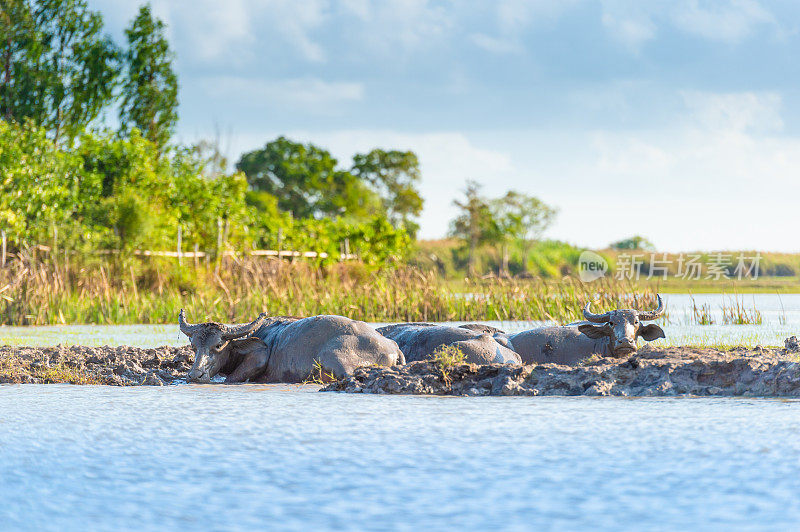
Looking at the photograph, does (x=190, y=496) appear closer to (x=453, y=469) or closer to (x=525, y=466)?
(x=453, y=469)

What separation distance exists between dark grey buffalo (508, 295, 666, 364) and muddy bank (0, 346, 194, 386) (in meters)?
2.74

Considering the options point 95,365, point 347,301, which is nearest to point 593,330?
point 95,365

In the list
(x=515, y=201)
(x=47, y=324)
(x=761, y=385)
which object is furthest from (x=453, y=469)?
(x=515, y=201)

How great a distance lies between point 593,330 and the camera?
7668 millimetres

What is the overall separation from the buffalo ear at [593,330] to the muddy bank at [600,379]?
946 mm

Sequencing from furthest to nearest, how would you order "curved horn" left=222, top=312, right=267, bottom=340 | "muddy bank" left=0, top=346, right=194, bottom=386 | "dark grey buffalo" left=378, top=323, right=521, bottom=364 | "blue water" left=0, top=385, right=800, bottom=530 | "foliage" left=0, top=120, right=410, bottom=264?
"foliage" left=0, top=120, right=410, bottom=264 < "curved horn" left=222, top=312, right=267, bottom=340 < "muddy bank" left=0, top=346, right=194, bottom=386 < "dark grey buffalo" left=378, top=323, right=521, bottom=364 < "blue water" left=0, top=385, right=800, bottom=530

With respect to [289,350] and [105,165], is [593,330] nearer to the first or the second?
[289,350]

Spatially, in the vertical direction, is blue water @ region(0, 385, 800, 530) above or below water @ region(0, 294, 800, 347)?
below

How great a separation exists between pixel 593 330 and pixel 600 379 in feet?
4.73

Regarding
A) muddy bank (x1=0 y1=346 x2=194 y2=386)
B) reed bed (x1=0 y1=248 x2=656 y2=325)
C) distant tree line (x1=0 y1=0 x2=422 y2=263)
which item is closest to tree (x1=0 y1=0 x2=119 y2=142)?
distant tree line (x1=0 y1=0 x2=422 y2=263)

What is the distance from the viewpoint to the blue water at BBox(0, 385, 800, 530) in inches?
123

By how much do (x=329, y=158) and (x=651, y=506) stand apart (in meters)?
37.8

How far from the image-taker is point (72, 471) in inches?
154

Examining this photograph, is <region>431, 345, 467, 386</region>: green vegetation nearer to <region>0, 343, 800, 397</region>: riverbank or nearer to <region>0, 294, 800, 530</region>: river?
<region>0, 343, 800, 397</region>: riverbank
